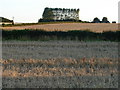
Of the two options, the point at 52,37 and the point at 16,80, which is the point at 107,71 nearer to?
the point at 16,80

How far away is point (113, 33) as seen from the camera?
103 ft

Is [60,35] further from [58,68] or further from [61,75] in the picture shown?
[61,75]

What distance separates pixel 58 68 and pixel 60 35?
20860 millimetres

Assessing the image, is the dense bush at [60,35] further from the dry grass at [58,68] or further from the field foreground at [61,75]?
the field foreground at [61,75]

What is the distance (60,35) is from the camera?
32.1 m

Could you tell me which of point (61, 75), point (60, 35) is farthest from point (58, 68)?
point (60, 35)

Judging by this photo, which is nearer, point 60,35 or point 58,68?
point 58,68

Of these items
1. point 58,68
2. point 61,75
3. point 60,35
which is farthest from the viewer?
point 60,35

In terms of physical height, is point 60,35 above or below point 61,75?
above

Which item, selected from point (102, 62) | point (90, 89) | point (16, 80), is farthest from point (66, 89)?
point (102, 62)

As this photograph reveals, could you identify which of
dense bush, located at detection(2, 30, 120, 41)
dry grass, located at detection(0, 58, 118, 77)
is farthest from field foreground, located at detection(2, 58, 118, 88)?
dense bush, located at detection(2, 30, 120, 41)

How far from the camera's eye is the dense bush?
31.3m

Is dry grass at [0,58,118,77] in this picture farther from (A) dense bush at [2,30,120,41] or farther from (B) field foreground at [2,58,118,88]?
(A) dense bush at [2,30,120,41]

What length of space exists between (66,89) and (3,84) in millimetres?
1835
